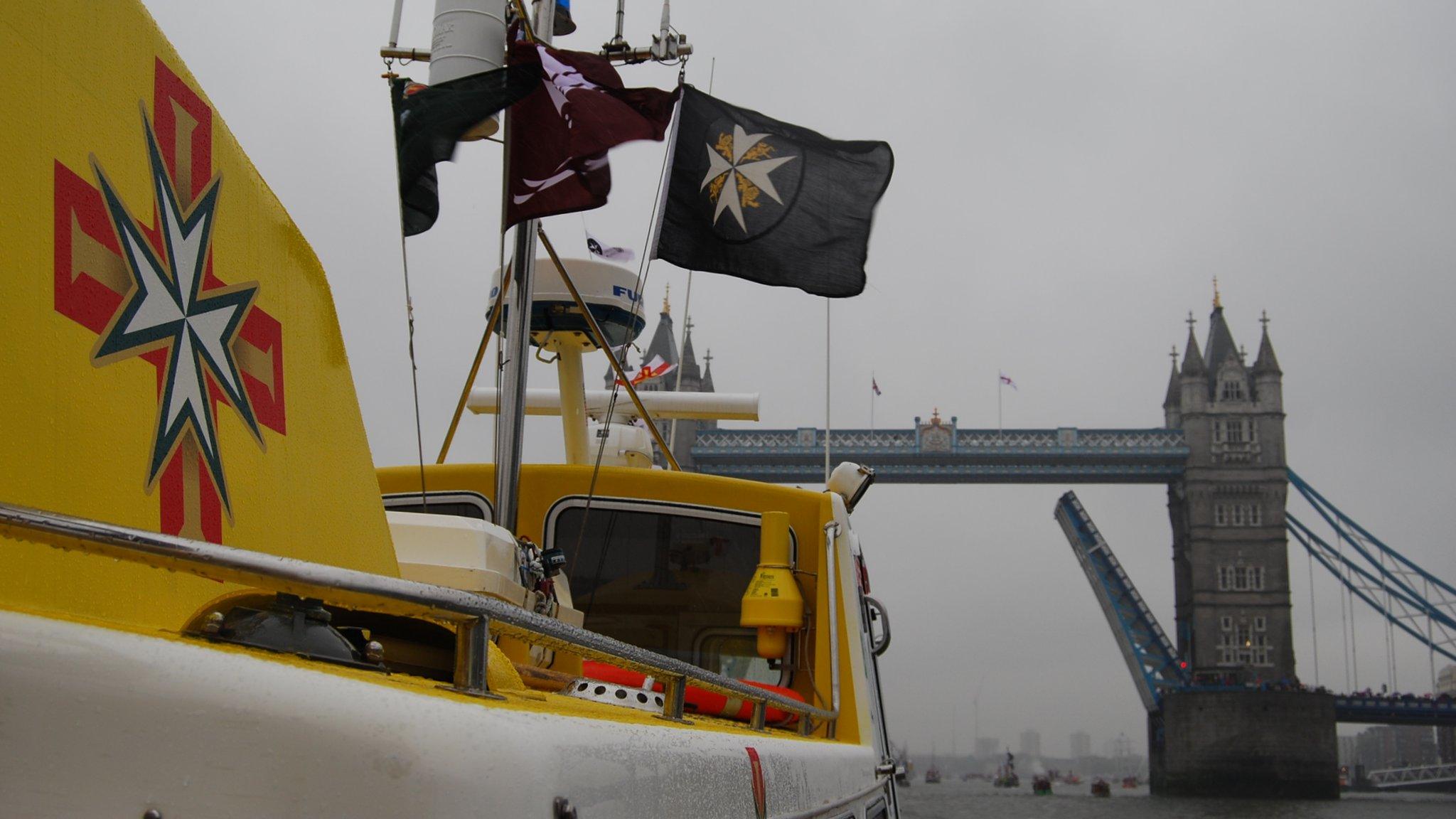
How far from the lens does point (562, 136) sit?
4875 millimetres

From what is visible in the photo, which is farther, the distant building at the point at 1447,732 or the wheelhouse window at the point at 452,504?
the distant building at the point at 1447,732

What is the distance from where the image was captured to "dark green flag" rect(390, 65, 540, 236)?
15.3ft

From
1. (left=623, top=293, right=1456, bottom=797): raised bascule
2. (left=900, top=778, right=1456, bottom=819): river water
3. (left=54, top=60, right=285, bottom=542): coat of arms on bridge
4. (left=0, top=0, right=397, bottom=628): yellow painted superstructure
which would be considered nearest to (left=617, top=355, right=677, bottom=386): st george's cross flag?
(left=0, top=0, right=397, bottom=628): yellow painted superstructure

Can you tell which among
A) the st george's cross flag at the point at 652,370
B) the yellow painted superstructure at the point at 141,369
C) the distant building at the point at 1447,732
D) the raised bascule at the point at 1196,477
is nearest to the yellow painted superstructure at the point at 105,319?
the yellow painted superstructure at the point at 141,369

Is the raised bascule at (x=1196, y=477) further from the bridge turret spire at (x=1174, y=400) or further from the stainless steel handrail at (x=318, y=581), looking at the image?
the stainless steel handrail at (x=318, y=581)

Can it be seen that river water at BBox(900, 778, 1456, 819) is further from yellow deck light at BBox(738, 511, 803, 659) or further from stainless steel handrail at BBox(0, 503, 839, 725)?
stainless steel handrail at BBox(0, 503, 839, 725)

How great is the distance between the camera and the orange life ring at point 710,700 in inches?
180

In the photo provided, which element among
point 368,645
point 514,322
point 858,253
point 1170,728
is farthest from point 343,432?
point 1170,728

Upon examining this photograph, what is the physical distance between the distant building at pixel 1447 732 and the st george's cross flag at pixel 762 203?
83571 millimetres

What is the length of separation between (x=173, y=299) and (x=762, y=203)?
440cm

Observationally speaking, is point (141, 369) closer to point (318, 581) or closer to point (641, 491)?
point (318, 581)

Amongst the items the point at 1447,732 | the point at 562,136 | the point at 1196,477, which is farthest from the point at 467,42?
the point at 1447,732

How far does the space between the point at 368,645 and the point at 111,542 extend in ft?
2.02

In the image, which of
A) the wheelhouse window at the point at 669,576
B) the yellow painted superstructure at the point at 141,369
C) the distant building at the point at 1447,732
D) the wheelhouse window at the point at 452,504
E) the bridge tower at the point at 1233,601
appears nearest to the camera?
the yellow painted superstructure at the point at 141,369
